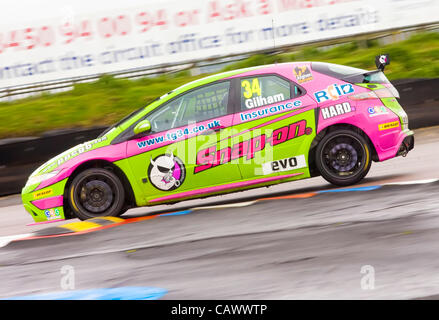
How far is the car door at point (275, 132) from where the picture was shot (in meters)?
8.05

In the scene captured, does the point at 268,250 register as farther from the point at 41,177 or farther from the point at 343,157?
the point at 41,177

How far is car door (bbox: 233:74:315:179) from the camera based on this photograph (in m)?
8.05

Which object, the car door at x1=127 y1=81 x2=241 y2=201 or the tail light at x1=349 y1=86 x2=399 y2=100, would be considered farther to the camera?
the tail light at x1=349 y1=86 x2=399 y2=100

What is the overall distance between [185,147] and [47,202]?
176 centimetres

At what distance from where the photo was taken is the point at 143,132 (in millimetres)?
8172

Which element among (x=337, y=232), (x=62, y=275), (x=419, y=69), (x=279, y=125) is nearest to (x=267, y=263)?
(x=337, y=232)

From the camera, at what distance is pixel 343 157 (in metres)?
8.17

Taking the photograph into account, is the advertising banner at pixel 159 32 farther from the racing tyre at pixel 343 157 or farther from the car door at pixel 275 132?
the racing tyre at pixel 343 157

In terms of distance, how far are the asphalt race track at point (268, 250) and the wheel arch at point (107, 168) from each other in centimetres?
29

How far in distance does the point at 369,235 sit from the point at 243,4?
11263 mm

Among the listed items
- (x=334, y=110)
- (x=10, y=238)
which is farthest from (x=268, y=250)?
(x=10, y=238)

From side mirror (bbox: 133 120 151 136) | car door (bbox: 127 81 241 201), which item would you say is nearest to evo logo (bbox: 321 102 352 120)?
car door (bbox: 127 81 241 201)

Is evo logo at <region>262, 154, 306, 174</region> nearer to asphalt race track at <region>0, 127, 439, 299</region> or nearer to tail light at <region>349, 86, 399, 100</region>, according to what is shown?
asphalt race track at <region>0, 127, 439, 299</region>
